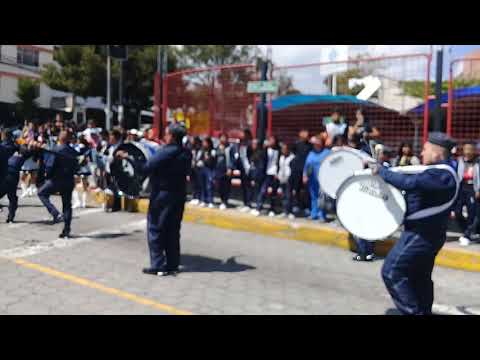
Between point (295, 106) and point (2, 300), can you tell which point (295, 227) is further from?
point (2, 300)

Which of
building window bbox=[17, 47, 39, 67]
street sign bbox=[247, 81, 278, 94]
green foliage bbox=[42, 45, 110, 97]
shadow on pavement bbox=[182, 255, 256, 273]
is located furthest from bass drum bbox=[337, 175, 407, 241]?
green foliage bbox=[42, 45, 110, 97]

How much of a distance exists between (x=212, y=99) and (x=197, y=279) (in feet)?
21.0

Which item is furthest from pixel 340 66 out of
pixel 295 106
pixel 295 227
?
pixel 295 227

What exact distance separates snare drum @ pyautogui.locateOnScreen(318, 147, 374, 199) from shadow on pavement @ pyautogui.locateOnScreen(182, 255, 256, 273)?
1.54 m

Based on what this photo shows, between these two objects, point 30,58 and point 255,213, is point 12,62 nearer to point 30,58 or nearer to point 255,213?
point 30,58

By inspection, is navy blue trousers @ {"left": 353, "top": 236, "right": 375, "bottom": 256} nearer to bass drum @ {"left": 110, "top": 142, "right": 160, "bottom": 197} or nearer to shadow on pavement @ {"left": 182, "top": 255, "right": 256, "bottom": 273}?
shadow on pavement @ {"left": 182, "top": 255, "right": 256, "bottom": 273}

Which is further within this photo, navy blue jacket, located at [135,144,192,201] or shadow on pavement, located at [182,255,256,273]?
shadow on pavement, located at [182,255,256,273]

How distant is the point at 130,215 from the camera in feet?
33.0

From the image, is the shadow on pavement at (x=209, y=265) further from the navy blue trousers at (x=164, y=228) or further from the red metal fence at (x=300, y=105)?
the red metal fence at (x=300, y=105)

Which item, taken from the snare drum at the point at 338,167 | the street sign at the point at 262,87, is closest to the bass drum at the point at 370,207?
the snare drum at the point at 338,167

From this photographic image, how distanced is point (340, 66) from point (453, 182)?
5.72 meters

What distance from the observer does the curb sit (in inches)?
277

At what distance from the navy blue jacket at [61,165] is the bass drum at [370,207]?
15.0 ft

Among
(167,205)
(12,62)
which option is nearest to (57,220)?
(167,205)
